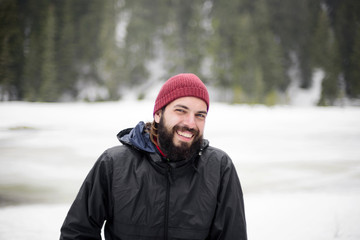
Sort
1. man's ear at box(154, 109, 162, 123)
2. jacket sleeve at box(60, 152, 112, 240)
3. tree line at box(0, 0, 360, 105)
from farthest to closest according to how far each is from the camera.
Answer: tree line at box(0, 0, 360, 105), man's ear at box(154, 109, 162, 123), jacket sleeve at box(60, 152, 112, 240)

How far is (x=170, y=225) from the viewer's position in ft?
4.05

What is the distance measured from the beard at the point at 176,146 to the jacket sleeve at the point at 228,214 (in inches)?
9.7

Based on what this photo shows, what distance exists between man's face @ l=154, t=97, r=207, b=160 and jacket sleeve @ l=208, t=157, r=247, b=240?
11.0 inches

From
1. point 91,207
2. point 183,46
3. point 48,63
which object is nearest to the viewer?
point 91,207

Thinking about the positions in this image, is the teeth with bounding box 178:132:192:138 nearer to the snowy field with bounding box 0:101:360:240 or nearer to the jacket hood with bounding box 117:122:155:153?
the jacket hood with bounding box 117:122:155:153

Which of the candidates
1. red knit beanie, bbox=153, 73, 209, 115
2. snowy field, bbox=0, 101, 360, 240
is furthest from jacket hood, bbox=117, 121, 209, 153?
snowy field, bbox=0, 101, 360, 240

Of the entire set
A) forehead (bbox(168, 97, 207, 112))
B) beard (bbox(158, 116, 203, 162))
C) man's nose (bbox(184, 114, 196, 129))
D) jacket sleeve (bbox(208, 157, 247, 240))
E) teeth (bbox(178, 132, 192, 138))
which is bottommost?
jacket sleeve (bbox(208, 157, 247, 240))

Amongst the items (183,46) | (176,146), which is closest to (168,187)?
(176,146)

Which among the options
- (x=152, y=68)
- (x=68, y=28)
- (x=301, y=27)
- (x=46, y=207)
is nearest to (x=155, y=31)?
(x=152, y=68)

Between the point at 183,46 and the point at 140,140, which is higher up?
the point at 183,46

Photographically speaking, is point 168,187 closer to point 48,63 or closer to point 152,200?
point 152,200

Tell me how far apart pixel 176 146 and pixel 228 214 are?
19.0 inches

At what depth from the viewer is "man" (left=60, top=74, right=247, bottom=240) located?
123cm

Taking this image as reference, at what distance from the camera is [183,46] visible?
75.8ft
